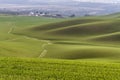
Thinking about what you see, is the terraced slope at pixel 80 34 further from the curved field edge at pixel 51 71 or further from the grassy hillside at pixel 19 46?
the curved field edge at pixel 51 71

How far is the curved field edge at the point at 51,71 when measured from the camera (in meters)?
21.0

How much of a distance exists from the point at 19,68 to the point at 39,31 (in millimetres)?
98323

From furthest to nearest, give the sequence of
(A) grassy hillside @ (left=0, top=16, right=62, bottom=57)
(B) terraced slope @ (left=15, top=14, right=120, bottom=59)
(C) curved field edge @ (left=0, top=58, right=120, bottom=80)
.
→ (B) terraced slope @ (left=15, top=14, right=120, bottom=59) < (A) grassy hillside @ (left=0, top=16, right=62, bottom=57) < (C) curved field edge @ (left=0, top=58, right=120, bottom=80)

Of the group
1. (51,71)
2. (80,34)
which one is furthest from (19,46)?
(51,71)

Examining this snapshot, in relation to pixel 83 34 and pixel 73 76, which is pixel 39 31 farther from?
pixel 73 76

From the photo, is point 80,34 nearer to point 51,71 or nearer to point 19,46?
point 19,46

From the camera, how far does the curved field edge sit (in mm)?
21047

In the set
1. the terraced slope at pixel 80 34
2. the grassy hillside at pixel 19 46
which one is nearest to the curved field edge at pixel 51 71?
the grassy hillside at pixel 19 46

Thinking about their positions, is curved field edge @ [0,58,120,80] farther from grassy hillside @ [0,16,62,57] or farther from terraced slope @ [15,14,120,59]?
terraced slope @ [15,14,120,59]

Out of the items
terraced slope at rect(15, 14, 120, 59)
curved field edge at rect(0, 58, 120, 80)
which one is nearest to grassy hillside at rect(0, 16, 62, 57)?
terraced slope at rect(15, 14, 120, 59)

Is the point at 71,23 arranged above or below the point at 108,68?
above

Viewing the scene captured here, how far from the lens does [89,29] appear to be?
11419 cm

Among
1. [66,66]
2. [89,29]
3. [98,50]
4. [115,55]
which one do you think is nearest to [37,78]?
[66,66]

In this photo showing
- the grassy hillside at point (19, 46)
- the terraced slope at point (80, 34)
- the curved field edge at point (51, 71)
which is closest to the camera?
the curved field edge at point (51, 71)
